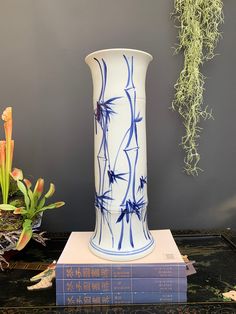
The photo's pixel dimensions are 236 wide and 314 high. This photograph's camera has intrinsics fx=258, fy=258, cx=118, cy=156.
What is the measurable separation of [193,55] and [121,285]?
0.71m

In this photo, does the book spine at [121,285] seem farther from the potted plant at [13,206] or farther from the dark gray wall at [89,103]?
the dark gray wall at [89,103]

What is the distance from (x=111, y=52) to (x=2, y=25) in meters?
0.51

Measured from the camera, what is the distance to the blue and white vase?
0.59 meters

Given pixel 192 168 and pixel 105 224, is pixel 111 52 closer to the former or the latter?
pixel 105 224

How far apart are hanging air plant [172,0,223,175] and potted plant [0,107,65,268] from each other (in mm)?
513

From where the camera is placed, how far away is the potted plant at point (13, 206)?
0.66 m

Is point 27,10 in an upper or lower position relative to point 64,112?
upper

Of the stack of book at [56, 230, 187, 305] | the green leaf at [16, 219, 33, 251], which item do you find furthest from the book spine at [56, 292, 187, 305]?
the green leaf at [16, 219, 33, 251]

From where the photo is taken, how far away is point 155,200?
92 centimetres

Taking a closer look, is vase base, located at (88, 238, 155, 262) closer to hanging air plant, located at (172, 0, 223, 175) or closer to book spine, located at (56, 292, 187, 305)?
book spine, located at (56, 292, 187, 305)

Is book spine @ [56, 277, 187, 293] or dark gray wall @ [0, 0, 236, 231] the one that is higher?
dark gray wall @ [0, 0, 236, 231]

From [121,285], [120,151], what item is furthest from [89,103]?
[121,285]

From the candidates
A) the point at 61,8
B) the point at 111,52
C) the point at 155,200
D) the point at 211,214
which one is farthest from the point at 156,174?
the point at 61,8

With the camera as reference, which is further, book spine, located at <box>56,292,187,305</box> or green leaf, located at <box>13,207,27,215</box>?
green leaf, located at <box>13,207,27,215</box>
